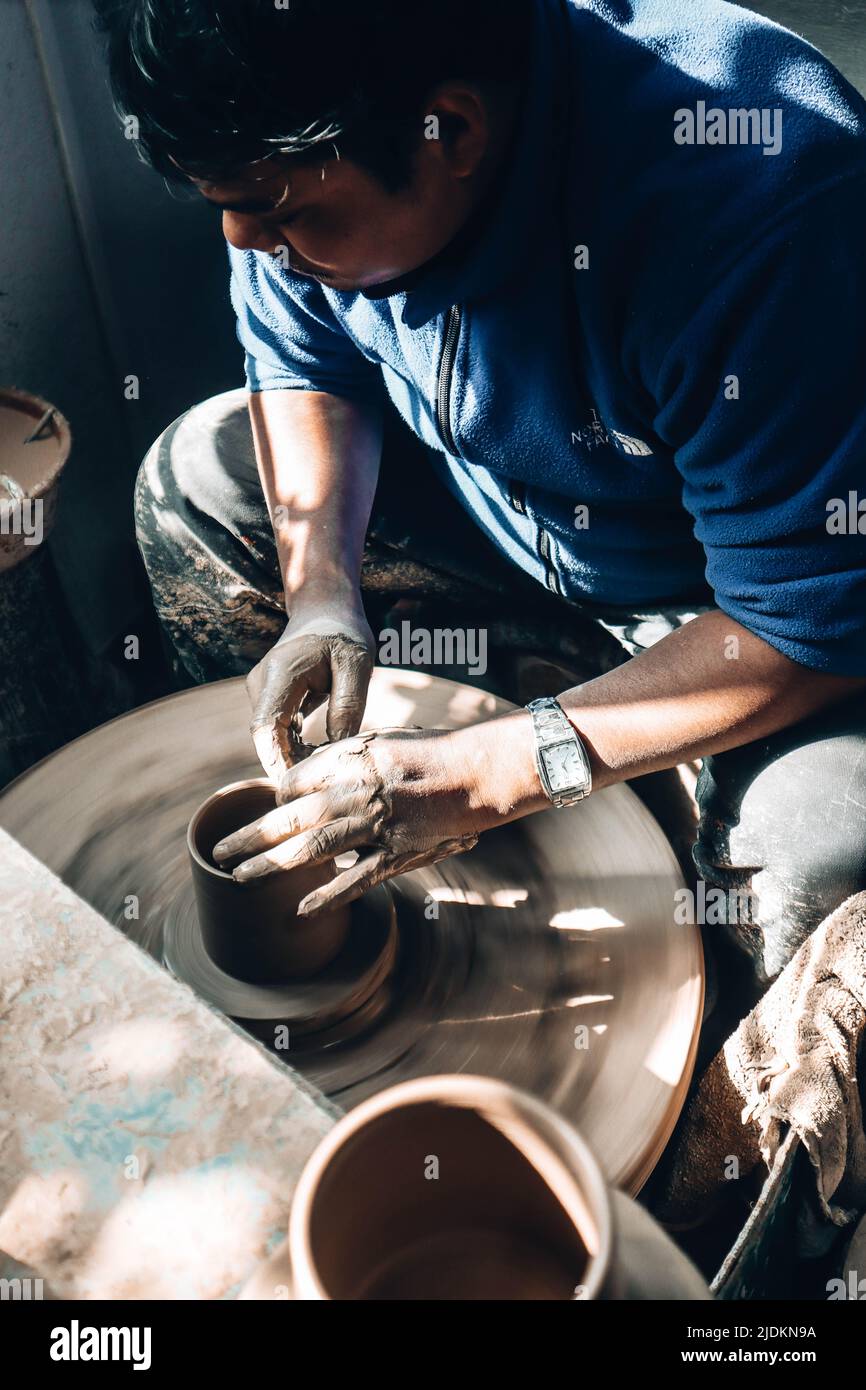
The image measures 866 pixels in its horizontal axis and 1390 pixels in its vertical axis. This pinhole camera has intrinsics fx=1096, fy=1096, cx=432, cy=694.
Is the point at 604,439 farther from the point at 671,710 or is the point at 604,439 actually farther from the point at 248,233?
the point at 248,233

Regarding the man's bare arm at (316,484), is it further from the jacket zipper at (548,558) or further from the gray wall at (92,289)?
the gray wall at (92,289)

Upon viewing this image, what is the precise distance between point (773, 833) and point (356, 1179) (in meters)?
0.98

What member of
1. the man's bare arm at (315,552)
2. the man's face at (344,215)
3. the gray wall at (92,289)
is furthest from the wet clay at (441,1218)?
the gray wall at (92,289)

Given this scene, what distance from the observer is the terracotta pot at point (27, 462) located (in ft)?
6.67

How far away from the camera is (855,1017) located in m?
1.47

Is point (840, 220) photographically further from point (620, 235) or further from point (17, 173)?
point (17, 173)

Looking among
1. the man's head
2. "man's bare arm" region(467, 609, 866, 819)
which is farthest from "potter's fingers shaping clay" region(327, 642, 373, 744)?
the man's head

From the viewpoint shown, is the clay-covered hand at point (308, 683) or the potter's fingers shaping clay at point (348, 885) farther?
the clay-covered hand at point (308, 683)

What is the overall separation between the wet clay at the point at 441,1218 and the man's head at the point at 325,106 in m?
0.93

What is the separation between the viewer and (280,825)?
1.43m

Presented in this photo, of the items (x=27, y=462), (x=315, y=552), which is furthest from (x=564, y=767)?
(x=27, y=462)

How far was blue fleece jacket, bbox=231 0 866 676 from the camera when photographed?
1265mm

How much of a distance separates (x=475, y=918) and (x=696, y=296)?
37.1 inches

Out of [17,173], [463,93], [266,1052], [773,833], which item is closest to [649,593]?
[773,833]
